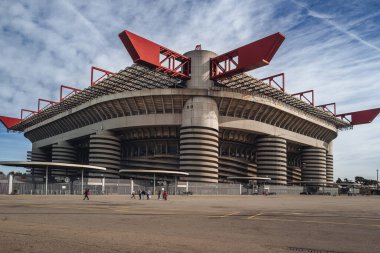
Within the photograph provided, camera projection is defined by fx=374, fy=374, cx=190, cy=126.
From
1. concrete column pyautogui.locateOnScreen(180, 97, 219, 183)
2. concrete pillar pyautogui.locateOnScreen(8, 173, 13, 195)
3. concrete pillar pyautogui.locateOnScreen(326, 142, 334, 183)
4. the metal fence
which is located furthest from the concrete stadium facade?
concrete pillar pyautogui.locateOnScreen(8, 173, 13, 195)

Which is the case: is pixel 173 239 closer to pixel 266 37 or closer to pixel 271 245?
pixel 271 245

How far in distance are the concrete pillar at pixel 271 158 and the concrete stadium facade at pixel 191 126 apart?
24 cm

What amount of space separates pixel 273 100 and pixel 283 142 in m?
12.6

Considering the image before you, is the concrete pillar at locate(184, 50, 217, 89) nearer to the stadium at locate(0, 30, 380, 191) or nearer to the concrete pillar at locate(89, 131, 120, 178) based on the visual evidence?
the stadium at locate(0, 30, 380, 191)

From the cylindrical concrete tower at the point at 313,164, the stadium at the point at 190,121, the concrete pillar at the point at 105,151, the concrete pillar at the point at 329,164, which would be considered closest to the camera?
the stadium at the point at 190,121

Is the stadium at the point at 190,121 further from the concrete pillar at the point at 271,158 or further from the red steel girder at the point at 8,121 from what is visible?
the red steel girder at the point at 8,121

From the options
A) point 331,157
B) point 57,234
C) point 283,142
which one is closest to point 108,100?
point 283,142

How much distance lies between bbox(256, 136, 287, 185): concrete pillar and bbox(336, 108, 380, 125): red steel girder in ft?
119

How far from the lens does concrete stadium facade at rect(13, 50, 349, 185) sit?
74688mm

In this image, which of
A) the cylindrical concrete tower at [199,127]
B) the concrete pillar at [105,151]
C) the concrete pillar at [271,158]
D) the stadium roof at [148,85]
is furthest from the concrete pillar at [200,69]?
the concrete pillar at [105,151]

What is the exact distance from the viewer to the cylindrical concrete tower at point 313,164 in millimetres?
107375

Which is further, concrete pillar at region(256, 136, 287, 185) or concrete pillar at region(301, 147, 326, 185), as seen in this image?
concrete pillar at region(301, 147, 326, 185)

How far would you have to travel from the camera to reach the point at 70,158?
10256cm

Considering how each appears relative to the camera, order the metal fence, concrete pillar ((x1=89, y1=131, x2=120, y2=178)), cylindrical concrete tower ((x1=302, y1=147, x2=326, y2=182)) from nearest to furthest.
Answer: the metal fence
concrete pillar ((x1=89, y1=131, x2=120, y2=178))
cylindrical concrete tower ((x1=302, y1=147, x2=326, y2=182))
